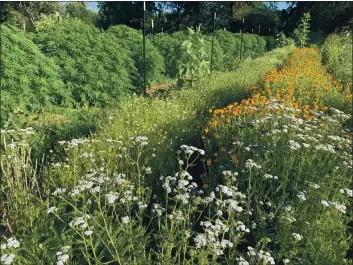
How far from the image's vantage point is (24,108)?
654 centimetres

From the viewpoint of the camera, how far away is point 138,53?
32.4 feet

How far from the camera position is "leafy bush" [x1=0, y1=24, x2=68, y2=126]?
20.7 feet

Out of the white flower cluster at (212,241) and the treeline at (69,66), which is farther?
the treeline at (69,66)

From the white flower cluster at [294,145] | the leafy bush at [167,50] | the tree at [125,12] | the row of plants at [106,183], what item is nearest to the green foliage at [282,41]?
the tree at [125,12]

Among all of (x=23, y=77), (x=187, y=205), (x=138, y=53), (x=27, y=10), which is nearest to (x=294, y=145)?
(x=187, y=205)

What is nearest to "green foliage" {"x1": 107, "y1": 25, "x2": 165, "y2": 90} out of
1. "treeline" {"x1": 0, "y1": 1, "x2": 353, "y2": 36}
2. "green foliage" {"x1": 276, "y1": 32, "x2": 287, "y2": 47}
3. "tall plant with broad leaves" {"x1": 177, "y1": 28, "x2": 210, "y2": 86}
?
"tall plant with broad leaves" {"x1": 177, "y1": 28, "x2": 210, "y2": 86}

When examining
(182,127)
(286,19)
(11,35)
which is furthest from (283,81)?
(286,19)

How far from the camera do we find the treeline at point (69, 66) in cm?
651

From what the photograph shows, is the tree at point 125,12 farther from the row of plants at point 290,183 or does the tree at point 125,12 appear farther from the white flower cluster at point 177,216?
the white flower cluster at point 177,216

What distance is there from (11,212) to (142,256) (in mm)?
1447

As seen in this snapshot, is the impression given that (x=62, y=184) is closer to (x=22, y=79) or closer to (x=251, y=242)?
(x=251, y=242)

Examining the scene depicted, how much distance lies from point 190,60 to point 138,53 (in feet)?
5.38

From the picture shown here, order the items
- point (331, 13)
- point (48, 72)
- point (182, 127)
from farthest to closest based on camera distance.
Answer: point (331, 13), point (48, 72), point (182, 127)

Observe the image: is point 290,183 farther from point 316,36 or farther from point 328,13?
point 328,13
